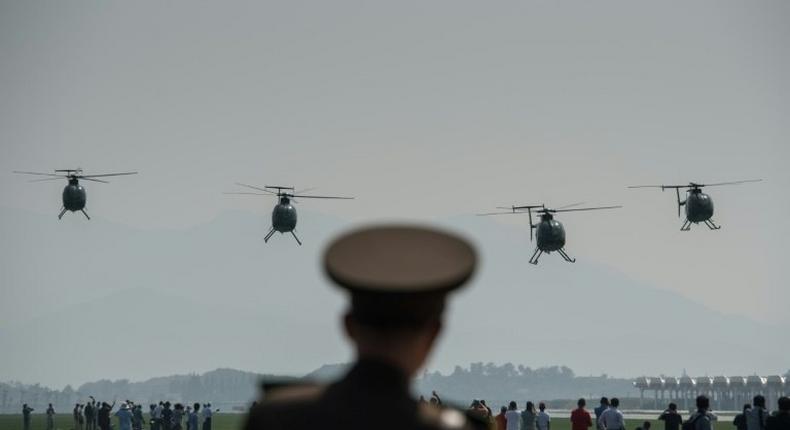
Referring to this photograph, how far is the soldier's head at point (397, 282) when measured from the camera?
2.73 metres

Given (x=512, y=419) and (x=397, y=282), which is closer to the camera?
(x=397, y=282)


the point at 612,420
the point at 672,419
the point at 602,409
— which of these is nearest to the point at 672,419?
the point at 672,419

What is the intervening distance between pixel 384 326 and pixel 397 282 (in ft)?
0.50

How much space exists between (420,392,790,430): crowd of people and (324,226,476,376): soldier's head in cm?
1011

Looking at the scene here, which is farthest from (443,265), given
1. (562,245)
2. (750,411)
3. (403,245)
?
(562,245)

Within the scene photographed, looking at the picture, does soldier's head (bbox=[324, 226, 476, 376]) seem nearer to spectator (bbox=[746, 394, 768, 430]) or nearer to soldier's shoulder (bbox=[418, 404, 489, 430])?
soldier's shoulder (bbox=[418, 404, 489, 430])

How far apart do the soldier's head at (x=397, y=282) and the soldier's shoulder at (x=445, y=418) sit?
90 millimetres

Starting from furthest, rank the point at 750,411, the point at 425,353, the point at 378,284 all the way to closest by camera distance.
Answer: the point at 750,411, the point at 425,353, the point at 378,284

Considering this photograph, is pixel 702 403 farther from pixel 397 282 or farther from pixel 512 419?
pixel 397 282

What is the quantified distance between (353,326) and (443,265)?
24cm

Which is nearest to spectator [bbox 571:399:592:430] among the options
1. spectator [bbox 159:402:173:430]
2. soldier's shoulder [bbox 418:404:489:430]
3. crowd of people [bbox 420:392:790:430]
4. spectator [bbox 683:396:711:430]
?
crowd of people [bbox 420:392:790:430]

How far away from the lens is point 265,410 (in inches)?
113

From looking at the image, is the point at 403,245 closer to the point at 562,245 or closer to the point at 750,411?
the point at 750,411

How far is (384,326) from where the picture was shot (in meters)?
2.83
